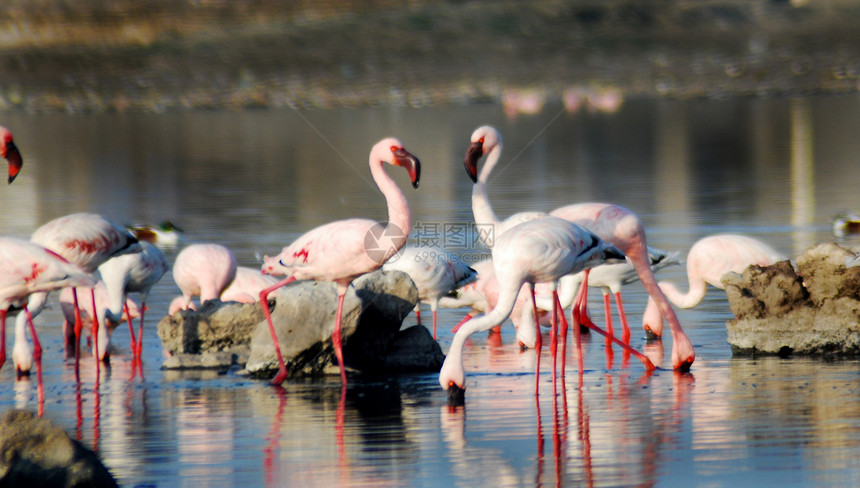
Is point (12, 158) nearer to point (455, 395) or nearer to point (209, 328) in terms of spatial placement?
point (209, 328)

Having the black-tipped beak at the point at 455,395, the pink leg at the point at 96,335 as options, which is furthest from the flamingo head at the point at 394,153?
the pink leg at the point at 96,335


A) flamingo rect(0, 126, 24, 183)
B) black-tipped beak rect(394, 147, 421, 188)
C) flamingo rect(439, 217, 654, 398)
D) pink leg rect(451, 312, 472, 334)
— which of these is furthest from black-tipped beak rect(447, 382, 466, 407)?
→ flamingo rect(0, 126, 24, 183)

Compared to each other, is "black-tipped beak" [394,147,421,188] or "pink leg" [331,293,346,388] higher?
"black-tipped beak" [394,147,421,188]

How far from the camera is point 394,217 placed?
29.3 feet

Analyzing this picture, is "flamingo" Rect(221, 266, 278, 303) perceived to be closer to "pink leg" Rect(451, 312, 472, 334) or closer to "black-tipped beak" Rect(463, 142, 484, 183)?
"pink leg" Rect(451, 312, 472, 334)

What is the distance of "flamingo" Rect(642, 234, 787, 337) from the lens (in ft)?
33.7

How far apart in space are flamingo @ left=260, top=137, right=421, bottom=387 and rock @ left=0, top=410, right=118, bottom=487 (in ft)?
9.27

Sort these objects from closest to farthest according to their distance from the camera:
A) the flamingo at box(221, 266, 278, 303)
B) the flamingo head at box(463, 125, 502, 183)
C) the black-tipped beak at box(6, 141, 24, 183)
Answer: the flamingo head at box(463, 125, 502, 183), the black-tipped beak at box(6, 141, 24, 183), the flamingo at box(221, 266, 278, 303)

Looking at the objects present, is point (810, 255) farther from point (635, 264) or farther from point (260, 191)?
point (260, 191)

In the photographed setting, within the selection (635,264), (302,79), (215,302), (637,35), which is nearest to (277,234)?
(215,302)

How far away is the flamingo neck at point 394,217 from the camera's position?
28.7 ft

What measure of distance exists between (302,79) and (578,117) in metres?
20.7

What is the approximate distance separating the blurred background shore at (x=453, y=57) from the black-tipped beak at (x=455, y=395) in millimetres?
47829

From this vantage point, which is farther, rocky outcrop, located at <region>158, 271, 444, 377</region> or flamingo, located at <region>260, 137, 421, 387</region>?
rocky outcrop, located at <region>158, 271, 444, 377</region>
